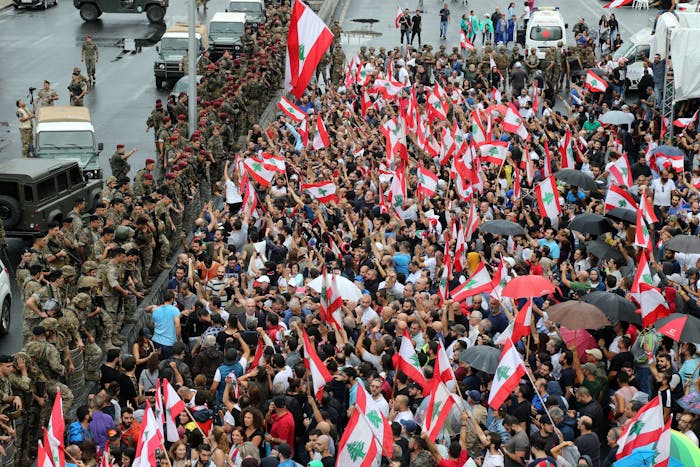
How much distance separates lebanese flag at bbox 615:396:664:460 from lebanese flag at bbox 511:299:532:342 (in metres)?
2.23

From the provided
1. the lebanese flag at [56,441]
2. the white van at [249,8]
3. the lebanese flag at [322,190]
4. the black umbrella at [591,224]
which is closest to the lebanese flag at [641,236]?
the black umbrella at [591,224]

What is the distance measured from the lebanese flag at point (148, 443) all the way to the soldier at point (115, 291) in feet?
15.8

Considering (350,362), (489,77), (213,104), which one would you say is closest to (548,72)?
(489,77)

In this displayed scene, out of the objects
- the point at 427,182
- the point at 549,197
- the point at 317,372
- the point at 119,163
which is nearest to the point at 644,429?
the point at 317,372

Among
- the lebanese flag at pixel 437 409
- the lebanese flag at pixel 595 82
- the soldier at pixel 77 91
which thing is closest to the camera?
the lebanese flag at pixel 437 409

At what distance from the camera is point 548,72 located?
32938 millimetres

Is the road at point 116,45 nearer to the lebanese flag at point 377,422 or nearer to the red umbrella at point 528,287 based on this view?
the red umbrella at point 528,287

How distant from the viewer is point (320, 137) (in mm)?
22812

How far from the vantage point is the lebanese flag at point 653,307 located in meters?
13.7

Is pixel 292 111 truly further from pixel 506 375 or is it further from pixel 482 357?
pixel 506 375

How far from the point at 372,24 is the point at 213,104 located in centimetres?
2207

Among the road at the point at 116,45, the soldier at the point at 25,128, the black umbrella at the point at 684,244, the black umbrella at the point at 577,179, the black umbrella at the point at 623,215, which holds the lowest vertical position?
the road at the point at 116,45

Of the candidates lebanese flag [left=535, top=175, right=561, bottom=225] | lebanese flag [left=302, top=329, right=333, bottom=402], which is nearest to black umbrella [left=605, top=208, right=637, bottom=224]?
lebanese flag [left=535, top=175, right=561, bottom=225]

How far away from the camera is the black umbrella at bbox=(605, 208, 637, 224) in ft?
56.7
